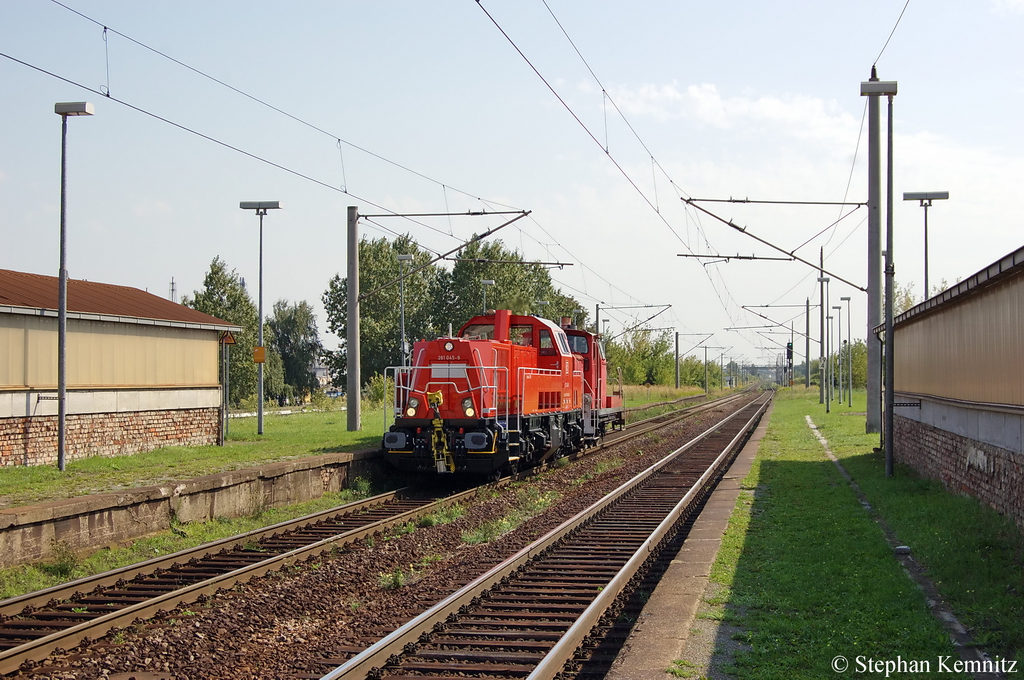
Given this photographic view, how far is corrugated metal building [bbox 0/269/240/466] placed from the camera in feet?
54.1

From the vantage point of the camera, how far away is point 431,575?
1022cm

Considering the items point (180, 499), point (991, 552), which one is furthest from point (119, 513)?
point (991, 552)

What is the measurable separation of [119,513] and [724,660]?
28.8ft

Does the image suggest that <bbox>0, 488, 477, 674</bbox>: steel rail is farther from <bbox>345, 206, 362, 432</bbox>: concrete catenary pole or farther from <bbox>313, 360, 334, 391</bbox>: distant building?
<bbox>313, 360, 334, 391</bbox>: distant building

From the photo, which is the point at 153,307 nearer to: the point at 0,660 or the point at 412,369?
the point at 412,369

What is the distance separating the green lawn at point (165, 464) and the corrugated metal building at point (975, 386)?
11.8 m

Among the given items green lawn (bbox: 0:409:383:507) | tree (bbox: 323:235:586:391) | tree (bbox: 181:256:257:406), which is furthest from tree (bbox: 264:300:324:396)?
green lawn (bbox: 0:409:383:507)

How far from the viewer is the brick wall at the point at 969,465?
34.6 ft

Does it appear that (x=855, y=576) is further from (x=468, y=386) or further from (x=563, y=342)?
(x=563, y=342)

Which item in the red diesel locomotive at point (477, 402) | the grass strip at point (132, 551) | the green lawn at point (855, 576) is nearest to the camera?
the green lawn at point (855, 576)

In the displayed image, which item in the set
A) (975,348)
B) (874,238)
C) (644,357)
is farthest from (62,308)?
(644,357)

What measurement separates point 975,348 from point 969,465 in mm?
1768

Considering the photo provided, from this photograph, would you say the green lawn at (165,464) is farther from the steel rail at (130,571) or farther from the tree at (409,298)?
the tree at (409,298)

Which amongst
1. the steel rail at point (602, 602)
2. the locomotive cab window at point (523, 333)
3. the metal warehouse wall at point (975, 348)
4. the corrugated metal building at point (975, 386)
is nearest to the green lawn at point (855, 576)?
the corrugated metal building at point (975, 386)
